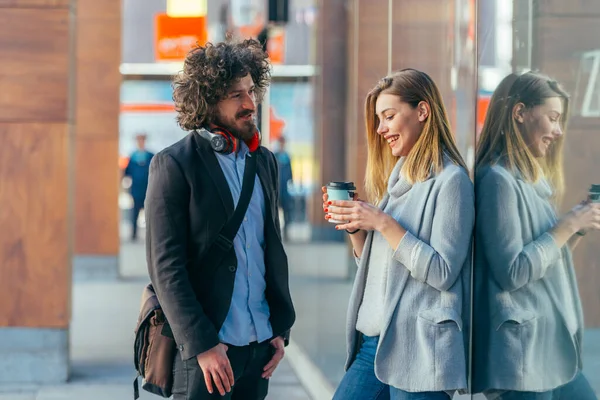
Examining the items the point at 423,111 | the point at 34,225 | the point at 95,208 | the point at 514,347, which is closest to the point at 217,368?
the point at 514,347

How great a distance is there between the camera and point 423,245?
284 cm

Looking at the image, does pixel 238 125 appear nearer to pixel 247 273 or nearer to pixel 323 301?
pixel 247 273

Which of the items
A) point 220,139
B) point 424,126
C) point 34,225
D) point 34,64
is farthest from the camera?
point 34,64

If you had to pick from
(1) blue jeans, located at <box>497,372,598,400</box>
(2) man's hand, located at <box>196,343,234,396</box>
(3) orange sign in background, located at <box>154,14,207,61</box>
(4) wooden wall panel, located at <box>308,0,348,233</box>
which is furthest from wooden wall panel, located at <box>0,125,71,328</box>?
(3) orange sign in background, located at <box>154,14,207,61</box>

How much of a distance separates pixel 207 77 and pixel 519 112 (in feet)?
2.95

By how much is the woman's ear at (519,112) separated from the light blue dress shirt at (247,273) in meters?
0.81

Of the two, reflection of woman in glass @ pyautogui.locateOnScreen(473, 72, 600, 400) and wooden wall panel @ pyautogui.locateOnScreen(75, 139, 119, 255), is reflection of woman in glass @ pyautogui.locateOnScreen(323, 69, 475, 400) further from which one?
wooden wall panel @ pyautogui.locateOnScreen(75, 139, 119, 255)

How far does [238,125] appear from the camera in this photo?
3.11 meters

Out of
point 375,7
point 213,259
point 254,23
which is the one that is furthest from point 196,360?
point 254,23

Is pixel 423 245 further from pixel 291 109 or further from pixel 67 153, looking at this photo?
pixel 291 109

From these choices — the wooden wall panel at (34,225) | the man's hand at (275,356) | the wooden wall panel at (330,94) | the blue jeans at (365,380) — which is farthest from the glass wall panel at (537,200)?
the wooden wall panel at (34,225)

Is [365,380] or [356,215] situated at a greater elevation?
[356,215]

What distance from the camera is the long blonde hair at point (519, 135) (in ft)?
8.48

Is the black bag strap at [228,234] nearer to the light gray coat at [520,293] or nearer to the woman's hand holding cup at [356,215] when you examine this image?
the woman's hand holding cup at [356,215]
